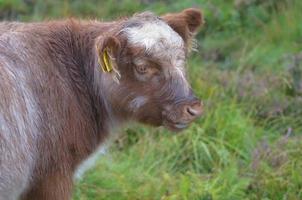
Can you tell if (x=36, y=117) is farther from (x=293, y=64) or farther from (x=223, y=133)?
(x=293, y=64)

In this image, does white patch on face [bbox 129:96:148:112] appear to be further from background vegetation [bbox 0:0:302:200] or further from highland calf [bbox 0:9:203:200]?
background vegetation [bbox 0:0:302:200]

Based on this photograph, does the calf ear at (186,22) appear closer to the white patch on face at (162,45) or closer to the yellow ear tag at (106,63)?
the white patch on face at (162,45)

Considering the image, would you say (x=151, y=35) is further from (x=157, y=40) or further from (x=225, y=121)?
(x=225, y=121)

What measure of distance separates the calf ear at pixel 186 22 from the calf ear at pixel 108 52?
458 mm

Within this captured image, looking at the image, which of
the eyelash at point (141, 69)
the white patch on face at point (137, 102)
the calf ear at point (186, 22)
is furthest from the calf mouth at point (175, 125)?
the calf ear at point (186, 22)

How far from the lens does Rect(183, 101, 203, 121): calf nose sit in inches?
183

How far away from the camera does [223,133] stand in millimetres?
6719

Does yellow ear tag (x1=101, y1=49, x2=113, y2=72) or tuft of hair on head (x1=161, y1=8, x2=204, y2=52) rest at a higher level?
tuft of hair on head (x1=161, y1=8, x2=204, y2=52)

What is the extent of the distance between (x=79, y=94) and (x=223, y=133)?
212 centimetres

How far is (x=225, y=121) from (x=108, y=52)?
2436 millimetres

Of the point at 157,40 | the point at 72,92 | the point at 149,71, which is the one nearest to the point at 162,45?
the point at 157,40

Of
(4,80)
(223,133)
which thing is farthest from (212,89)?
(4,80)

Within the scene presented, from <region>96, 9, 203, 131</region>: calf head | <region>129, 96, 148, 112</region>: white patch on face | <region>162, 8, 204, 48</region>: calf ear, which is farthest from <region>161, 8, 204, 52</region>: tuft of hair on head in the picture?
<region>129, 96, 148, 112</region>: white patch on face

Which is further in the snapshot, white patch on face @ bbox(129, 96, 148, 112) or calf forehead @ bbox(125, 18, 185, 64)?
white patch on face @ bbox(129, 96, 148, 112)
